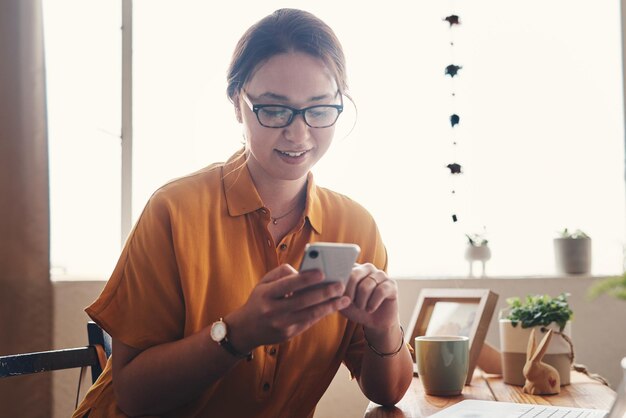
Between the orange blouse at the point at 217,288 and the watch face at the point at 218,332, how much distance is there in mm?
172

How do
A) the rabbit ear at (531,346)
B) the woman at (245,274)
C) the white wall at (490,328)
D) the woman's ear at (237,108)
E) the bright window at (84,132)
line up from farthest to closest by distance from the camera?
the bright window at (84,132) → the white wall at (490,328) → the rabbit ear at (531,346) → the woman's ear at (237,108) → the woman at (245,274)

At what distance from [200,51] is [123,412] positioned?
179 centimetres

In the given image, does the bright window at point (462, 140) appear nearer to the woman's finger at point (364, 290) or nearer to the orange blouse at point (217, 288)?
the orange blouse at point (217, 288)

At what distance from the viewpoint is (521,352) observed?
1.49m

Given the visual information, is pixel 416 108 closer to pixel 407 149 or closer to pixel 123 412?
pixel 407 149

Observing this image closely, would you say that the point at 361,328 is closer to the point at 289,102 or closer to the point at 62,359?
the point at 289,102

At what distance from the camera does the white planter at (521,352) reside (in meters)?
1.44

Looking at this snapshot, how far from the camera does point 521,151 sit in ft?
8.34

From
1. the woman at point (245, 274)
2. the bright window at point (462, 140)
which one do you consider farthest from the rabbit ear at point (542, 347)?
the bright window at point (462, 140)

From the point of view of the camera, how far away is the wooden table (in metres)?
1.22

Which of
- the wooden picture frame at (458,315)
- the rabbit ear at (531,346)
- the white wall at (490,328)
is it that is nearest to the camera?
the rabbit ear at (531,346)

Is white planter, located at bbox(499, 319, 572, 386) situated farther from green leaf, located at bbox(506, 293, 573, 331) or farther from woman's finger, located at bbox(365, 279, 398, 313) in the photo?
woman's finger, located at bbox(365, 279, 398, 313)

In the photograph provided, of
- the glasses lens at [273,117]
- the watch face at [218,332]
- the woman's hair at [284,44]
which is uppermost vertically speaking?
the woman's hair at [284,44]

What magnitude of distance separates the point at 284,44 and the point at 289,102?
12 centimetres
